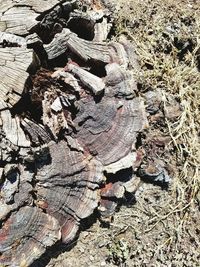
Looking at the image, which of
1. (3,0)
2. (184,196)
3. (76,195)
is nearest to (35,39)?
(3,0)

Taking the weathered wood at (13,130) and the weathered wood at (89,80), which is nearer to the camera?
the weathered wood at (13,130)

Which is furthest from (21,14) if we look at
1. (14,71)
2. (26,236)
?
(26,236)

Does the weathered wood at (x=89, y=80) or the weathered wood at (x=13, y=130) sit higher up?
the weathered wood at (x=89, y=80)

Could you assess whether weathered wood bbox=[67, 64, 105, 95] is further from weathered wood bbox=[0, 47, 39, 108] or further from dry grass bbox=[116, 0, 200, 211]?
dry grass bbox=[116, 0, 200, 211]

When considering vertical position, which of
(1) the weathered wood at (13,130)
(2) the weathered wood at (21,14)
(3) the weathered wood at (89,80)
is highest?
(2) the weathered wood at (21,14)

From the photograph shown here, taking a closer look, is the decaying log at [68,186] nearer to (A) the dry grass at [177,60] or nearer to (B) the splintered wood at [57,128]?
(B) the splintered wood at [57,128]

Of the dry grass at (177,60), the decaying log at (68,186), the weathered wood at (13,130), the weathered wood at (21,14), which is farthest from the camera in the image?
the dry grass at (177,60)

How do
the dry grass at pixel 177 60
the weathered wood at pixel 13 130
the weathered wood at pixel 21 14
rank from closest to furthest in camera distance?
the weathered wood at pixel 13 130 < the weathered wood at pixel 21 14 < the dry grass at pixel 177 60

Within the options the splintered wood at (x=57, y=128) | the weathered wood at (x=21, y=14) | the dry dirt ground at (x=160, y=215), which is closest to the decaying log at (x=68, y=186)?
the splintered wood at (x=57, y=128)
